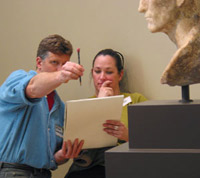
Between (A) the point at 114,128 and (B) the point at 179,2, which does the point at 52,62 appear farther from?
(B) the point at 179,2

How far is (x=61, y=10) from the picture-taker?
304 cm

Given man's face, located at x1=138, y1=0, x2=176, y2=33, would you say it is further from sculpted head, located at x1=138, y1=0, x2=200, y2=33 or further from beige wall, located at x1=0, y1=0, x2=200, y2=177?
beige wall, located at x1=0, y1=0, x2=200, y2=177

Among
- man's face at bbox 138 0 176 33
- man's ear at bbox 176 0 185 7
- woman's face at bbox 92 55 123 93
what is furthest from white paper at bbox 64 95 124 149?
woman's face at bbox 92 55 123 93

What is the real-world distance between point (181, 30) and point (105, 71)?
1.09m

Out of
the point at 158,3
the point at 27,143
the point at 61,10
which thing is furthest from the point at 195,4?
the point at 61,10

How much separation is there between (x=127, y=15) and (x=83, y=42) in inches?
19.3

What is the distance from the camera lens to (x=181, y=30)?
4.42ft

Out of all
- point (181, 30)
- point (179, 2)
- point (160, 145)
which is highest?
point (179, 2)

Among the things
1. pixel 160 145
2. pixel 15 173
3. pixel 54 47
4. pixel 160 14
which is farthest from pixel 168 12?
pixel 15 173

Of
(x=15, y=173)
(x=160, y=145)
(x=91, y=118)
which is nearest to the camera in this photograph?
(x=160, y=145)

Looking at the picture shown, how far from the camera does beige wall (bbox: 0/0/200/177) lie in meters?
2.44

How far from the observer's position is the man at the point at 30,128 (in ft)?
5.47

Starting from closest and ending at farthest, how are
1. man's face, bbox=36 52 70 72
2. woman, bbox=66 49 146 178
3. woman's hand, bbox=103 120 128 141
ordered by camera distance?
woman's hand, bbox=103 120 128 141 → woman, bbox=66 49 146 178 → man's face, bbox=36 52 70 72

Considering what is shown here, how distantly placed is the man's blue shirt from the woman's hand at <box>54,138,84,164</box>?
40mm
